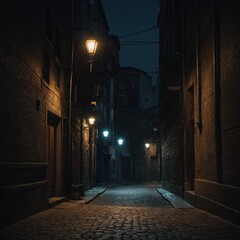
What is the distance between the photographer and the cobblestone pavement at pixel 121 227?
313 inches

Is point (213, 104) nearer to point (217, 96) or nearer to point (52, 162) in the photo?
point (217, 96)

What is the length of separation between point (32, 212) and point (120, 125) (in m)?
39.0

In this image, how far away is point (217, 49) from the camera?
11.3 m

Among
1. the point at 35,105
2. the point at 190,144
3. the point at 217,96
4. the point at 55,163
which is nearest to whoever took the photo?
the point at 217,96

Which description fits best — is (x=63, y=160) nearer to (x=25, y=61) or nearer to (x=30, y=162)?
(x=30, y=162)

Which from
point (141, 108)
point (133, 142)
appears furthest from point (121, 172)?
point (141, 108)

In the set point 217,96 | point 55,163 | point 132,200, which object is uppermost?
point 217,96

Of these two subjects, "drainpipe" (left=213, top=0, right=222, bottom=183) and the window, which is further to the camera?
the window

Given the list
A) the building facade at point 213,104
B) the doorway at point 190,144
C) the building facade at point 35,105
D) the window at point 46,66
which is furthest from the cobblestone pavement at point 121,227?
the doorway at point 190,144

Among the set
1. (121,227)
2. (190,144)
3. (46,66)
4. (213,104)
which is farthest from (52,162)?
(121,227)

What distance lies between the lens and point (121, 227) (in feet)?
30.2

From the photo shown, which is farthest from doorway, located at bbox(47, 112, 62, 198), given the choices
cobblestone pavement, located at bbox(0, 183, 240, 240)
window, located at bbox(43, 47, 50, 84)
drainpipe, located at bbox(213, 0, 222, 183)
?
drainpipe, located at bbox(213, 0, 222, 183)

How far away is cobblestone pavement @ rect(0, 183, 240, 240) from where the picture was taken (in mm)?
7953

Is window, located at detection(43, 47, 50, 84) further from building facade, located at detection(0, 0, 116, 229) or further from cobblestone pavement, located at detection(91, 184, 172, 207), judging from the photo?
cobblestone pavement, located at detection(91, 184, 172, 207)
